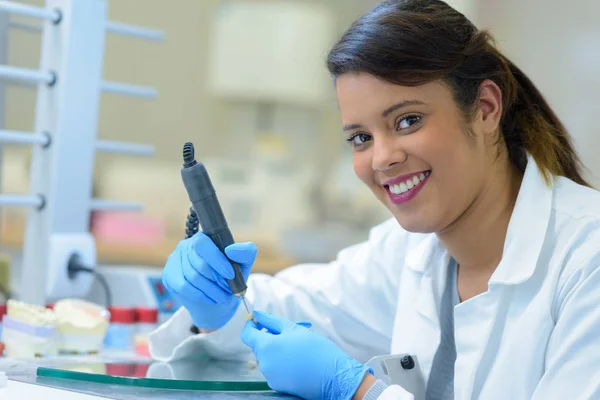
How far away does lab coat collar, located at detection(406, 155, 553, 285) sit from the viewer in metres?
1.21

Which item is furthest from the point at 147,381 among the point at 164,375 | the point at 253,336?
the point at 253,336

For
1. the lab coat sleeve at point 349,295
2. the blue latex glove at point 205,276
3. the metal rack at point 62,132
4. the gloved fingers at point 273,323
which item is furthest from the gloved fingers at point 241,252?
the metal rack at point 62,132

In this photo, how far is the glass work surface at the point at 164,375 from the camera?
1052 mm

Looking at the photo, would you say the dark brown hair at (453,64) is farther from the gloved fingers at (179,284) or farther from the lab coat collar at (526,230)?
the gloved fingers at (179,284)

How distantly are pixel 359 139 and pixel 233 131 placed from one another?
163 inches

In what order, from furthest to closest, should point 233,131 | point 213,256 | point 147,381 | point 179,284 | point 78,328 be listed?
1. point 233,131
2. point 78,328
3. point 179,284
4. point 213,256
5. point 147,381

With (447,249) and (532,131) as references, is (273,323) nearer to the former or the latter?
(447,249)

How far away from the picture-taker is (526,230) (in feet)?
4.13

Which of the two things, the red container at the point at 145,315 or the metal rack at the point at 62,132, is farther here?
the metal rack at the point at 62,132

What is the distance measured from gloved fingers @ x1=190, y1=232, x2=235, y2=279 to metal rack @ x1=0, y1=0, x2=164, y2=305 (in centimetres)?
64

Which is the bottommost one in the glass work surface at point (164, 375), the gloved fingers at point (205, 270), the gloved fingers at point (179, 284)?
the glass work surface at point (164, 375)

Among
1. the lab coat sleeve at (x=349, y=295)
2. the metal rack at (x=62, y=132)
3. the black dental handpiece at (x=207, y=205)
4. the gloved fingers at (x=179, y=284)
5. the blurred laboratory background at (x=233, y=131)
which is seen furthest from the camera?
the blurred laboratory background at (x=233, y=131)

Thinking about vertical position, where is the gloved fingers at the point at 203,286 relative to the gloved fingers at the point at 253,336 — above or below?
above

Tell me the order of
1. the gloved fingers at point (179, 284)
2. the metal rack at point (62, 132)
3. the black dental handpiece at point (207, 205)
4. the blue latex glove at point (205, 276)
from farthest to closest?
1. the metal rack at point (62, 132)
2. the gloved fingers at point (179, 284)
3. the blue latex glove at point (205, 276)
4. the black dental handpiece at point (207, 205)
